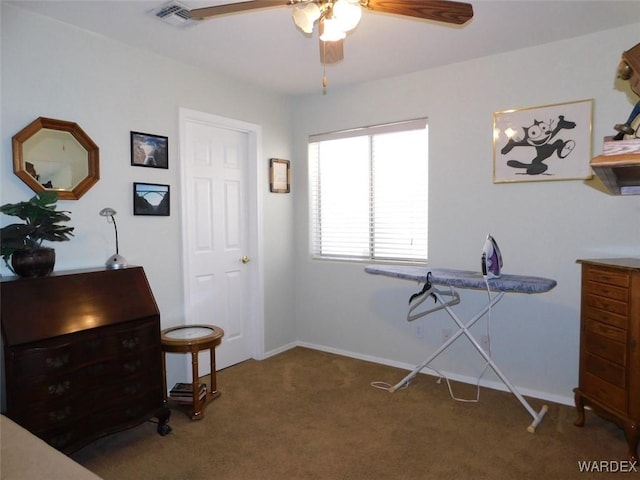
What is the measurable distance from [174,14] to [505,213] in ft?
8.38

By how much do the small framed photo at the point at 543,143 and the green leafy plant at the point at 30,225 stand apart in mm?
2880

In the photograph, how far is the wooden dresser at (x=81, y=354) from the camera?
77.8 inches

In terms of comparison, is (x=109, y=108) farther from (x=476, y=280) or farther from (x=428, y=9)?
(x=476, y=280)

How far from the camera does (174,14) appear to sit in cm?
243

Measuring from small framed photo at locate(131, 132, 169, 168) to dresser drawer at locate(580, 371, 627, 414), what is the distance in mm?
3112

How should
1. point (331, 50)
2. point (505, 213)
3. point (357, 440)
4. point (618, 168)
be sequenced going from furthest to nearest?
point (505, 213), point (357, 440), point (331, 50), point (618, 168)

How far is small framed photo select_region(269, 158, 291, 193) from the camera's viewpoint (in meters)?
4.00

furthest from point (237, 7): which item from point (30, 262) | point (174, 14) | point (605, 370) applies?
point (605, 370)

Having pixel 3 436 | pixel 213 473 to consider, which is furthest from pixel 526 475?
pixel 3 436

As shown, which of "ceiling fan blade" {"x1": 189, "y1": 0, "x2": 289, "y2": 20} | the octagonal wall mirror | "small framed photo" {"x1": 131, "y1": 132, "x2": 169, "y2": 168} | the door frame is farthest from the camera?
the door frame

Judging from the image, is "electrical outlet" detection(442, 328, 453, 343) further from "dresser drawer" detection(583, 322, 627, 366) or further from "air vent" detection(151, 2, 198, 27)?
"air vent" detection(151, 2, 198, 27)

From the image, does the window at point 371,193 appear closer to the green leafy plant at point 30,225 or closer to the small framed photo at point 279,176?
the small framed photo at point 279,176

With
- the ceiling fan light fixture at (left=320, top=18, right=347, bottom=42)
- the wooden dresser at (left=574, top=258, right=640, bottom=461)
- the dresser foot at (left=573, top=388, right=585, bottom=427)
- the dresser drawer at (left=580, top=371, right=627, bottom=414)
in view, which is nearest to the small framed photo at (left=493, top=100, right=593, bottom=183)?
the wooden dresser at (left=574, top=258, right=640, bottom=461)

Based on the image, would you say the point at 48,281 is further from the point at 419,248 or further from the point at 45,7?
the point at 419,248
